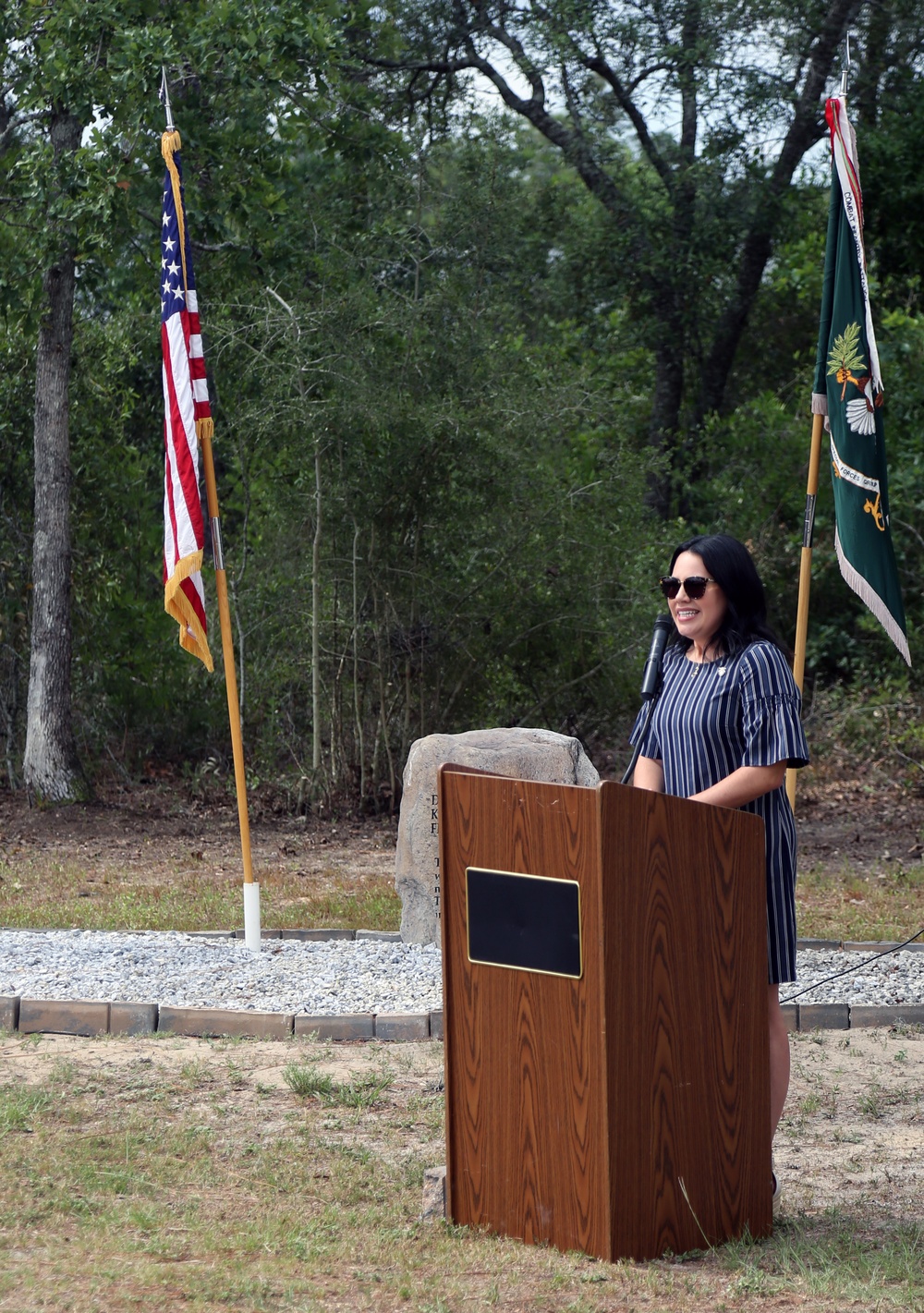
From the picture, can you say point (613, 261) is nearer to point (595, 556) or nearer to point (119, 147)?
point (595, 556)

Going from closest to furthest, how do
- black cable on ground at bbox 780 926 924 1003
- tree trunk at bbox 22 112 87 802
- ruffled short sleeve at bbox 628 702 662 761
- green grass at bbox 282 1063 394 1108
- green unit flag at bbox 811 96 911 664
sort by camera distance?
ruffled short sleeve at bbox 628 702 662 761
green grass at bbox 282 1063 394 1108
black cable on ground at bbox 780 926 924 1003
green unit flag at bbox 811 96 911 664
tree trunk at bbox 22 112 87 802

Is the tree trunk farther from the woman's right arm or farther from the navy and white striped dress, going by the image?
the navy and white striped dress

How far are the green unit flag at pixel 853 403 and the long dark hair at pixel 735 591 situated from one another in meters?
2.67

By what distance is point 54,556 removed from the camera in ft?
38.7

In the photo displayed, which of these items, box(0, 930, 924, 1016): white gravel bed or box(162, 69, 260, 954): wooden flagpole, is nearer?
box(0, 930, 924, 1016): white gravel bed

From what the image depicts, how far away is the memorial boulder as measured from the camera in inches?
278

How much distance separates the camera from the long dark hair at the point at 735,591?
375cm

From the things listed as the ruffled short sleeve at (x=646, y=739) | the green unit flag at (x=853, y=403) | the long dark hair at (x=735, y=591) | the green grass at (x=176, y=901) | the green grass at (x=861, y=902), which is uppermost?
the green unit flag at (x=853, y=403)

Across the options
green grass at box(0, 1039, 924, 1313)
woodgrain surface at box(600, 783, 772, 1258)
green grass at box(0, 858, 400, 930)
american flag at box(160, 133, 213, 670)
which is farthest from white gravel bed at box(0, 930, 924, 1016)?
woodgrain surface at box(600, 783, 772, 1258)

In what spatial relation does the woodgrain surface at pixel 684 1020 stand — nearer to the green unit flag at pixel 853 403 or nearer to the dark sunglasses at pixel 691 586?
the dark sunglasses at pixel 691 586

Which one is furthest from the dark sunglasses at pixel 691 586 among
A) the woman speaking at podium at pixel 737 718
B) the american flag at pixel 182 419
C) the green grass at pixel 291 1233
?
the american flag at pixel 182 419

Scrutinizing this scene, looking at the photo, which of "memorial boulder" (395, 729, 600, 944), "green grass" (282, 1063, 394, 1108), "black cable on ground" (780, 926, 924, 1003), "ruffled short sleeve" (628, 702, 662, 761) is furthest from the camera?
"memorial boulder" (395, 729, 600, 944)

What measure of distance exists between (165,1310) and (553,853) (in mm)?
1301

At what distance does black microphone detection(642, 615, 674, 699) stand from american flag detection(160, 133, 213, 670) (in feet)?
11.2
